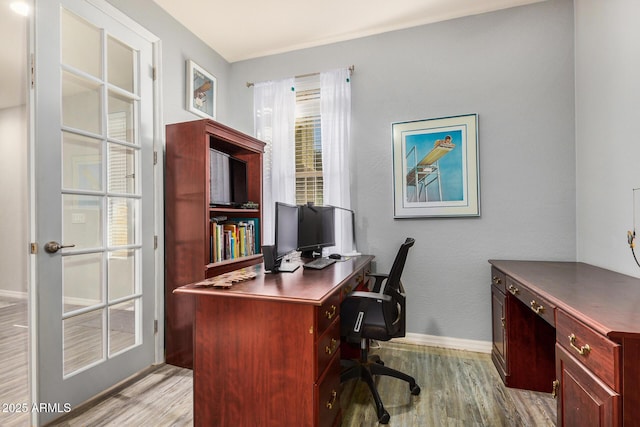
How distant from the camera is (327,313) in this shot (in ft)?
4.91

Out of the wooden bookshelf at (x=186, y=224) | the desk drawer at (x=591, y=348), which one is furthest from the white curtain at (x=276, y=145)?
the desk drawer at (x=591, y=348)

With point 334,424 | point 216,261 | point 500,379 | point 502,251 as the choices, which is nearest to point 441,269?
point 502,251

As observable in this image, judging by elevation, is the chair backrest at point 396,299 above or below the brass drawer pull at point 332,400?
above

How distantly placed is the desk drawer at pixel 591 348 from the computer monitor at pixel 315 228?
150 centimetres

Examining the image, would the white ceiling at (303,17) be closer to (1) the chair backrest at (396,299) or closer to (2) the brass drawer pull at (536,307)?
(1) the chair backrest at (396,299)

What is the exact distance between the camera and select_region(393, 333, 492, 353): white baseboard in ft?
8.43

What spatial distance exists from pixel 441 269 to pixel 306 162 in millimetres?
1664

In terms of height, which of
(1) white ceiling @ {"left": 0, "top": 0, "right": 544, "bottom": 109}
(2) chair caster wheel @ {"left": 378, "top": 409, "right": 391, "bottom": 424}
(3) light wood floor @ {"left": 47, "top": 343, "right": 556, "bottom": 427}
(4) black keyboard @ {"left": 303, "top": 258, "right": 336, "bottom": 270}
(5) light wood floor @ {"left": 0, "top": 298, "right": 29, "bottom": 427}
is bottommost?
(3) light wood floor @ {"left": 47, "top": 343, "right": 556, "bottom": 427}

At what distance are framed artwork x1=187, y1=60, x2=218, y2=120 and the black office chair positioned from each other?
2326mm

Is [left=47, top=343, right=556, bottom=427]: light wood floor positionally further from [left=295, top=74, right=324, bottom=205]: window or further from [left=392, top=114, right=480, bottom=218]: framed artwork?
[left=295, top=74, right=324, bottom=205]: window

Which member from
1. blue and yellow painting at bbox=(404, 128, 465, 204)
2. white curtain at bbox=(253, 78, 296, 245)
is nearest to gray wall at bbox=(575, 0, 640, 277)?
blue and yellow painting at bbox=(404, 128, 465, 204)

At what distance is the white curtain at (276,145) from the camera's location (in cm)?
310

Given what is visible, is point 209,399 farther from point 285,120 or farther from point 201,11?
point 201,11

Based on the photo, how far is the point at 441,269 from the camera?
2686 mm
